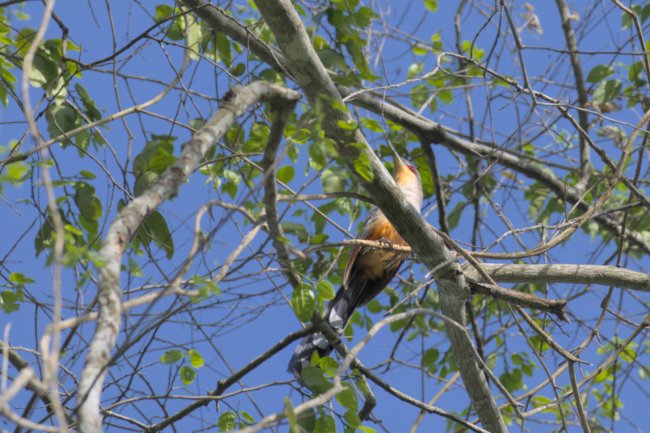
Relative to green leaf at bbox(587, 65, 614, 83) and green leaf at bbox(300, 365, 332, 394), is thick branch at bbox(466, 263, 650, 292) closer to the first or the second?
green leaf at bbox(300, 365, 332, 394)

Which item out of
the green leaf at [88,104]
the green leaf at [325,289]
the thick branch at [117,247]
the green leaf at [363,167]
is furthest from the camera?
the green leaf at [88,104]

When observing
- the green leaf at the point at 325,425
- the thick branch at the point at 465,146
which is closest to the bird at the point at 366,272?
the thick branch at the point at 465,146

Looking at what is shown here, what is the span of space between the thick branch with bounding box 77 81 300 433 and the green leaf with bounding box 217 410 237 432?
43.3 inches

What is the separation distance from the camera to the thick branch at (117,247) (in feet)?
4.26

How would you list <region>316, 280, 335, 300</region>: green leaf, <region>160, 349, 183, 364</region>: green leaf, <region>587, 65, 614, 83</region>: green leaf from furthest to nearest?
<region>587, 65, 614, 83</region>: green leaf → <region>160, 349, 183, 364</region>: green leaf → <region>316, 280, 335, 300</region>: green leaf

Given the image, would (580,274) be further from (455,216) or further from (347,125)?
(455,216)

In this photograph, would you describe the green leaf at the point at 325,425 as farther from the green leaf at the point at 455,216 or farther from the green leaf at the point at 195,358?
the green leaf at the point at 455,216

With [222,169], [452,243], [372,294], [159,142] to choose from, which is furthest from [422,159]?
[159,142]

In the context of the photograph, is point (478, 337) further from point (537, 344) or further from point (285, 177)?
point (285, 177)

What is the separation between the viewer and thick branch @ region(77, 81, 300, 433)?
1.30 meters

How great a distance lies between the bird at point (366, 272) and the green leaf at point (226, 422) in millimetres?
490

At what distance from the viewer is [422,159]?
4355 millimetres

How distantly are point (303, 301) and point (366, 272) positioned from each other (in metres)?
1.32

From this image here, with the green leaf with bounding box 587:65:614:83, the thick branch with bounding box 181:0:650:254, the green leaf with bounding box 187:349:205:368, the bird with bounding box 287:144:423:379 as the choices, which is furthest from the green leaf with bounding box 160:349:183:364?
the green leaf with bounding box 587:65:614:83
